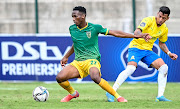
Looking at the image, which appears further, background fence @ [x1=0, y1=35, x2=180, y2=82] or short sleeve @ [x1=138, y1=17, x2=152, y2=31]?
background fence @ [x1=0, y1=35, x2=180, y2=82]

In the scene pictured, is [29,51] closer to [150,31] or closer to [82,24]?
[150,31]

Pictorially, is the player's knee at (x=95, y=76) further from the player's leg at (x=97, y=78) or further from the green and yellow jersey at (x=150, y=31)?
the green and yellow jersey at (x=150, y=31)

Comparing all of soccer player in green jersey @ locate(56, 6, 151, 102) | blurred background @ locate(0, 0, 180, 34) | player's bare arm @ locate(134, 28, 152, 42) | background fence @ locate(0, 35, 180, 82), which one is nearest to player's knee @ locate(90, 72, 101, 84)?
soccer player in green jersey @ locate(56, 6, 151, 102)

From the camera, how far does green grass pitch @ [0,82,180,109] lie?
8148 mm

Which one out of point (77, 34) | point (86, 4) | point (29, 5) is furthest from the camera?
point (29, 5)

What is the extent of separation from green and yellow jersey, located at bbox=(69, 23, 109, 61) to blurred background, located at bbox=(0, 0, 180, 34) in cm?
973

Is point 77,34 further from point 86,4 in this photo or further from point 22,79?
point 86,4

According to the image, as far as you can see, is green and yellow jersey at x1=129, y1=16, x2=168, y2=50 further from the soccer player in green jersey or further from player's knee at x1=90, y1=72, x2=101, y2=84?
player's knee at x1=90, y1=72, x2=101, y2=84

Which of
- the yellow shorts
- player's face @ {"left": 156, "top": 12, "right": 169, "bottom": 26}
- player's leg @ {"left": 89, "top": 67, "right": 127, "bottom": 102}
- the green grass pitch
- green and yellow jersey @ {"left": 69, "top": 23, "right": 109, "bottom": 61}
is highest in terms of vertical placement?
player's face @ {"left": 156, "top": 12, "right": 169, "bottom": 26}

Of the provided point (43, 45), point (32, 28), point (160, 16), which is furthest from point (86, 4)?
point (160, 16)

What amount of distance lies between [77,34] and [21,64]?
5577 millimetres

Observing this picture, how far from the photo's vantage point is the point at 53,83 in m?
13.9

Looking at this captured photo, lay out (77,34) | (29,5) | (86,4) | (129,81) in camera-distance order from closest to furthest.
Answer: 1. (77,34)
2. (129,81)
3. (86,4)
4. (29,5)

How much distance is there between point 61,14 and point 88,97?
33.5ft
